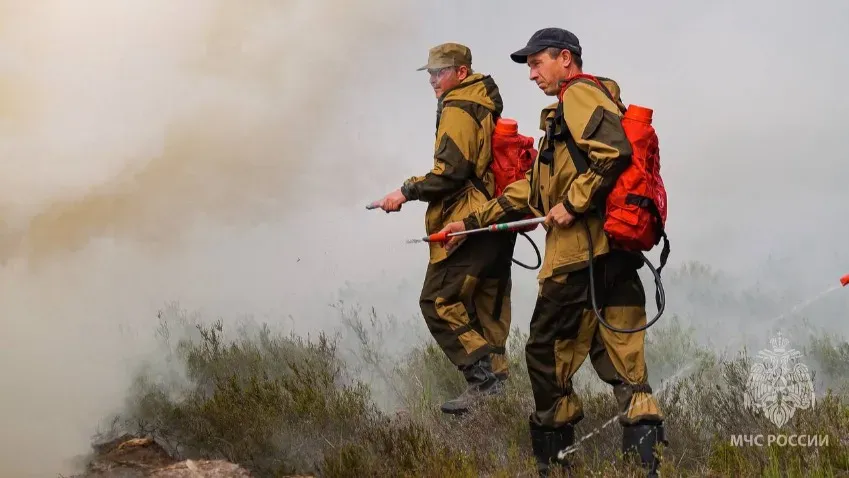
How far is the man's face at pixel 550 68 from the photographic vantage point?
3.86m

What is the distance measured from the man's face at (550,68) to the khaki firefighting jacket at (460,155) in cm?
97

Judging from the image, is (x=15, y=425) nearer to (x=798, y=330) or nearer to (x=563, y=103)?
(x=563, y=103)

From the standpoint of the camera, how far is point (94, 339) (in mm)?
6566

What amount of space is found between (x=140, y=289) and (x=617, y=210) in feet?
16.0

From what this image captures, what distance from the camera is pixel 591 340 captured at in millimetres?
3848

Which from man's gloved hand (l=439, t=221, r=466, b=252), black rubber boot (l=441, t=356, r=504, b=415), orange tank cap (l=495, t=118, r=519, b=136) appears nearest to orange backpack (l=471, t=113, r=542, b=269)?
orange tank cap (l=495, t=118, r=519, b=136)

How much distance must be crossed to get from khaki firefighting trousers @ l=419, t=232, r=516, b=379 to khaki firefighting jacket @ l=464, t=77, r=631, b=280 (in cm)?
95

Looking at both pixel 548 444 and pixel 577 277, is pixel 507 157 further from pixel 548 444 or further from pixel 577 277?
pixel 548 444

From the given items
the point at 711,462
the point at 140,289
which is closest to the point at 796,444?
the point at 711,462

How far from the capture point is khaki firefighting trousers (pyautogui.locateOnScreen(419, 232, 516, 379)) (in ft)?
16.4

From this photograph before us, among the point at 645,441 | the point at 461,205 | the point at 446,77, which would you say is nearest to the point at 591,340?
the point at 645,441

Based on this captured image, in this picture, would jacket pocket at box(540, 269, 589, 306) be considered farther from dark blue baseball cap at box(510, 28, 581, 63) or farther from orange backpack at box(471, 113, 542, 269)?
orange backpack at box(471, 113, 542, 269)

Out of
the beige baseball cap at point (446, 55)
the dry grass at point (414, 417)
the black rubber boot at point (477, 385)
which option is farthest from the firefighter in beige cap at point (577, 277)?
the beige baseball cap at point (446, 55)
